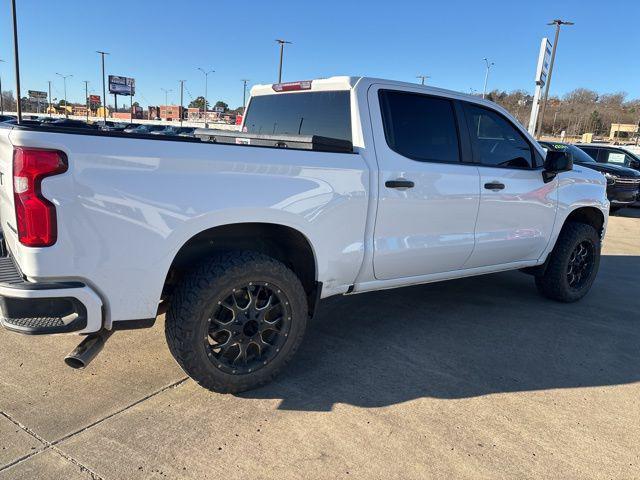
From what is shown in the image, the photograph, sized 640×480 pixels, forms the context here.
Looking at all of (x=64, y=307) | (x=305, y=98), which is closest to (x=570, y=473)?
(x=64, y=307)

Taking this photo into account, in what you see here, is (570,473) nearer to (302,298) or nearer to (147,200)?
(302,298)

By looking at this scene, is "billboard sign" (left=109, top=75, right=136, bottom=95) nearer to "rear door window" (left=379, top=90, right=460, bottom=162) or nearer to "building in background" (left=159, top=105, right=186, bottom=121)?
"building in background" (left=159, top=105, right=186, bottom=121)

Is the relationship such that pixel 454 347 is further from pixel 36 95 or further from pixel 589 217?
pixel 36 95

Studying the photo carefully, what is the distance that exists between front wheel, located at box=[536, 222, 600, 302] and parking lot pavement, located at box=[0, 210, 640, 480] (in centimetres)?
70

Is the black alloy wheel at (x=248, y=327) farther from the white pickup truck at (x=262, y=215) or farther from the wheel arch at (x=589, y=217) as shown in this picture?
the wheel arch at (x=589, y=217)

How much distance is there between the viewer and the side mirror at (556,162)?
457 centimetres

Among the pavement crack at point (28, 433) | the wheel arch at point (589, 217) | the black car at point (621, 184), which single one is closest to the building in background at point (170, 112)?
the black car at point (621, 184)

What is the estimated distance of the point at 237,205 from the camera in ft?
9.30

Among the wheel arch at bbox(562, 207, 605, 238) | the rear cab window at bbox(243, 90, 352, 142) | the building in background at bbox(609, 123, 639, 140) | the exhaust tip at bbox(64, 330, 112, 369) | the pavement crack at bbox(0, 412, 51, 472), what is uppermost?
the building in background at bbox(609, 123, 639, 140)

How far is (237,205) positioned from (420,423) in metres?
1.60

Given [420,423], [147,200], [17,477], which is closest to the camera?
[17,477]

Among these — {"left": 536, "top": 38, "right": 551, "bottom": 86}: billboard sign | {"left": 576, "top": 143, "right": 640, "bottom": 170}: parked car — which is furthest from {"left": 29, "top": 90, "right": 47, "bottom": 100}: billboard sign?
{"left": 576, "top": 143, "right": 640, "bottom": 170}: parked car

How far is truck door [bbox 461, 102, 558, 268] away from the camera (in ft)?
13.9

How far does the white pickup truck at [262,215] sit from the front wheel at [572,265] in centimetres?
39
